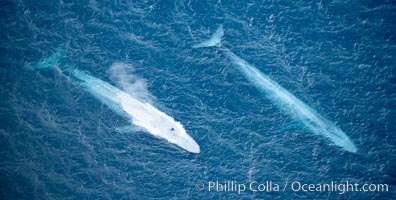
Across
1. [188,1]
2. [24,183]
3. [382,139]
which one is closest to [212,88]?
[188,1]

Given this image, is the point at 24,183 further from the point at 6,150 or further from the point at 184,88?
the point at 184,88

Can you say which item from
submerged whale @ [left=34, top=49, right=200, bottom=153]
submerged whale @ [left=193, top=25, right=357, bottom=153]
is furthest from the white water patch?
submerged whale @ [left=193, top=25, right=357, bottom=153]

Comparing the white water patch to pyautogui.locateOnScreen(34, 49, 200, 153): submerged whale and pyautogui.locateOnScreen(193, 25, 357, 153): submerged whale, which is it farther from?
pyautogui.locateOnScreen(193, 25, 357, 153): submerged whale

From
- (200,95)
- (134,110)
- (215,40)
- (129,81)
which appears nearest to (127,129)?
(134,110)

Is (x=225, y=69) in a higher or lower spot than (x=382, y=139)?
higher

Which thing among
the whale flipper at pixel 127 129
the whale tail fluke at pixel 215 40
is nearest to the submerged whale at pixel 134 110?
the whale flipper at pixel 127 129

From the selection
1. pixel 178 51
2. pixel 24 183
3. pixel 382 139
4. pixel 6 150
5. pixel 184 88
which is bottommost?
pixel 24 183

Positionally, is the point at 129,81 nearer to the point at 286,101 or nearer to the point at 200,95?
the point at 200,95
